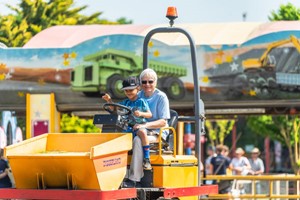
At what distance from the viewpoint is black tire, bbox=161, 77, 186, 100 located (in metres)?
27.2

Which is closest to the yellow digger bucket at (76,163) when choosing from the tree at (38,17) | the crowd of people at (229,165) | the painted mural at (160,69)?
the crowd of people at (229,165)

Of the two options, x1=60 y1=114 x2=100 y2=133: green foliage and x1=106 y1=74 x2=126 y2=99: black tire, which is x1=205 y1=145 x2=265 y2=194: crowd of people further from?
x1=60 y1=114 x2=100 y2=133: green foliage

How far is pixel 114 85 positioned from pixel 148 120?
12.6 meters

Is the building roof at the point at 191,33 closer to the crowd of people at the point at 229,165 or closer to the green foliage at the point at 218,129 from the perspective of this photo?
the crowd of people at the point at 229,165

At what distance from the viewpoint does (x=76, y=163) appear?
1324cm

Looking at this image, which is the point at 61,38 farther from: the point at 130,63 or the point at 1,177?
the point at 1,177

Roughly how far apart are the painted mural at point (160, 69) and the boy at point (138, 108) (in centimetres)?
1240

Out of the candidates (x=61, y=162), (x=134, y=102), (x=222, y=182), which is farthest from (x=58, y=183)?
(x=222, y=182)

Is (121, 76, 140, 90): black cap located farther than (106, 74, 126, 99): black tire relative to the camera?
No

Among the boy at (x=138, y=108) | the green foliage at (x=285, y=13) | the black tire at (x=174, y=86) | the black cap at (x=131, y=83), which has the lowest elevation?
the boy at (x=138, y=108)

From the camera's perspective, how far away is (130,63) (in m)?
27.3

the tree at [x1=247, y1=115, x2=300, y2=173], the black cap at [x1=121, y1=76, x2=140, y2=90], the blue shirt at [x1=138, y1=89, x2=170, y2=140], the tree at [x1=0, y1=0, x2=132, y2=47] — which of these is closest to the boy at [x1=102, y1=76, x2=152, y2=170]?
the black cap at [x1=121, y1=76, x2=140, y2=90]

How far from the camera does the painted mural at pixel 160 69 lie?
26.7m

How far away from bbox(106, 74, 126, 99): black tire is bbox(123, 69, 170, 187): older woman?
1219 cm
